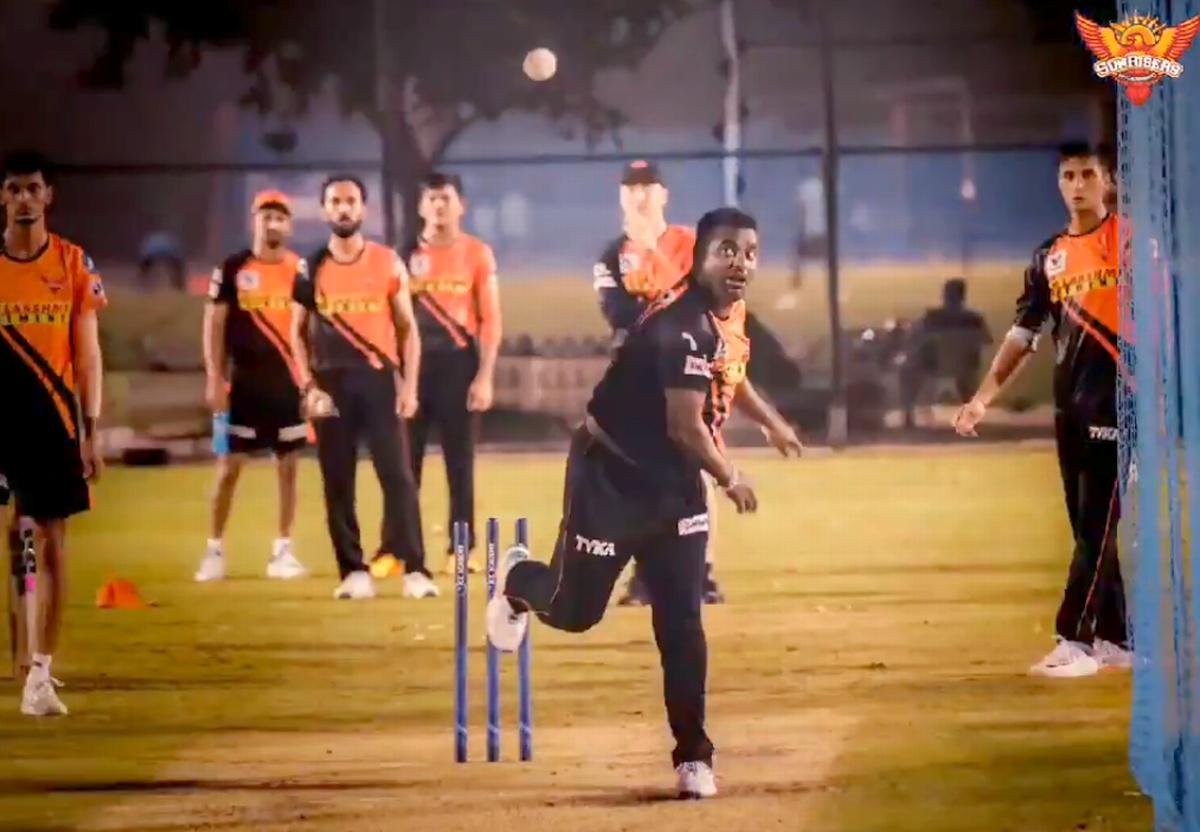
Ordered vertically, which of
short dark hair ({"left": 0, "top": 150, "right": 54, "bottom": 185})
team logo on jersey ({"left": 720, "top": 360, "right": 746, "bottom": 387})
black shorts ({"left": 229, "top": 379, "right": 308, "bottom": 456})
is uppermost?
short dark hair ({"left": 0, "top": 150, "right": 54, "bottom": 185})

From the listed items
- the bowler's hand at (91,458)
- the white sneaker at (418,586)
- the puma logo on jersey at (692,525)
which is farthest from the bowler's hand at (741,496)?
the bowler's hand at (91,458)

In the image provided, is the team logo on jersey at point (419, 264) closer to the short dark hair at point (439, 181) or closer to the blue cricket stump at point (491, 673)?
the short dark hair at point (439, 181)

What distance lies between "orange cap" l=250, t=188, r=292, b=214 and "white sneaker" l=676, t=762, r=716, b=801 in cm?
167

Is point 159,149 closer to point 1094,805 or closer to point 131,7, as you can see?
point 131,7

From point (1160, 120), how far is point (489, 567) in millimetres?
1881

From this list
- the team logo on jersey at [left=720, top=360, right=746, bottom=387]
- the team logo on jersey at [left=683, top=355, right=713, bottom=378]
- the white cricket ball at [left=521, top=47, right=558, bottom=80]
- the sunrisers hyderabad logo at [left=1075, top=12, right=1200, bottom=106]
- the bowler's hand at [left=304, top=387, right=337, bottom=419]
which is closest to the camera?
the team logo on jersey at [left=683, top=355, right=713, bottom=378]

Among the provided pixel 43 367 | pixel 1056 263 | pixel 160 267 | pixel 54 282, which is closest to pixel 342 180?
pixel 160 267

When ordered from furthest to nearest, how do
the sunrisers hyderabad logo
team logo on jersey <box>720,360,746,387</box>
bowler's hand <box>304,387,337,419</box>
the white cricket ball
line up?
bowler's hand <box>304,387,337,419</box>
the white cricket ball
team logo on jersey <box>720,360,746,387</box>
the sunrisers hyderabad logo

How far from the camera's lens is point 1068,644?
3.95m

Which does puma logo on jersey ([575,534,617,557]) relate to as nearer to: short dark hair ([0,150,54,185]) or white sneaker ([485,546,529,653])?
white sneaker ([485,546,529,653])

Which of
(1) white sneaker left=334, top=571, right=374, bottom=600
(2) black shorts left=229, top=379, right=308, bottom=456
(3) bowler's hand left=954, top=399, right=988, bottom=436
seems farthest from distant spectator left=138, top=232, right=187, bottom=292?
(3) bowler's hand left=954, top=399, right=988, bottom=436

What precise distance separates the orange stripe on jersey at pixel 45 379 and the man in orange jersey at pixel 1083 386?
221cm

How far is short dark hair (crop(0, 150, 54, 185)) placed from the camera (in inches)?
156

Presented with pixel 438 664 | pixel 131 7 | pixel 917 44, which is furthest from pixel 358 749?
pixel 917 44
